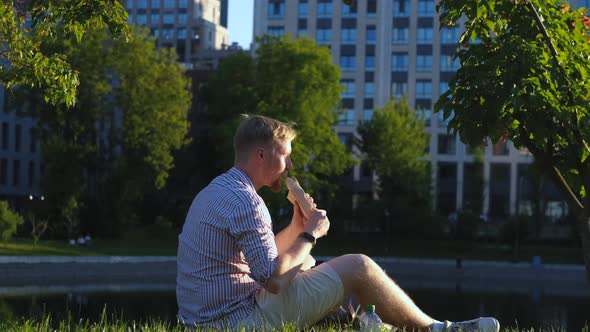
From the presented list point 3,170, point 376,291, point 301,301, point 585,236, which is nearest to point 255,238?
point 301,301

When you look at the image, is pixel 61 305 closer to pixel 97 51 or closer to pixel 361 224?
pixel 97 51

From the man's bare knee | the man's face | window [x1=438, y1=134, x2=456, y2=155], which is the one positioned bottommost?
the man's bare knee

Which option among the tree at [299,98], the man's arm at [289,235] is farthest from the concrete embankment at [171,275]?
the man's arm at [289,235]

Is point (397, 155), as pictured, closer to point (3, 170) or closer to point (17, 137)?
point (3, 170)

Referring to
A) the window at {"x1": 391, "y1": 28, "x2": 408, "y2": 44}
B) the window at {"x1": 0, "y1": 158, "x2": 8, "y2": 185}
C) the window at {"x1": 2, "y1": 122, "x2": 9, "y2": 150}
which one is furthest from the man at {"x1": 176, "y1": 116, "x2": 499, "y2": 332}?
the window at {"x1": 391, "y1": 28, "x2": 408, "y2": 44}

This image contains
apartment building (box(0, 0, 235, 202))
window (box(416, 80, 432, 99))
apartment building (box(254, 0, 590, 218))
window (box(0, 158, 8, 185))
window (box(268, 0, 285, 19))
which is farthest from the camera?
apartment building (box(0, 0, 235, 202))

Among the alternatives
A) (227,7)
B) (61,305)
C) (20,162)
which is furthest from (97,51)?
(227,7)

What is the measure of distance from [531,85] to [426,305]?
21279mm

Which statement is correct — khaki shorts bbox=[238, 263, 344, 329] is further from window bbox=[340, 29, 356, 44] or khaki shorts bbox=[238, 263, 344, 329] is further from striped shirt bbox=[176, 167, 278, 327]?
window bbox=[340, 29, 356, 44]

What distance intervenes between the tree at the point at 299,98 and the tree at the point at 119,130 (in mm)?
3164

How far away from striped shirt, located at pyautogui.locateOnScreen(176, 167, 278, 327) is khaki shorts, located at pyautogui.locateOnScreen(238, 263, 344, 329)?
3.5 inches

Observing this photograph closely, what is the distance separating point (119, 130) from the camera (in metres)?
54.9

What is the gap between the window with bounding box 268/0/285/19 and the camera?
89500 millimetres

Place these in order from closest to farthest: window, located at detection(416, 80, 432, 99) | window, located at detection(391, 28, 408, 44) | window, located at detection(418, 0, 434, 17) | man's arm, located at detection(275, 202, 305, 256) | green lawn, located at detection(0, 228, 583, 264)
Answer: man's arm, located at detection(275, 202, 305, 256) → green lawn, located at detection(0, 228, 583, 264) → window, located at detection(416, 80, 432, 99) → window, located at detection(418, 0, 434, 17) → window, located at detection(391, 28, 408, 44)
